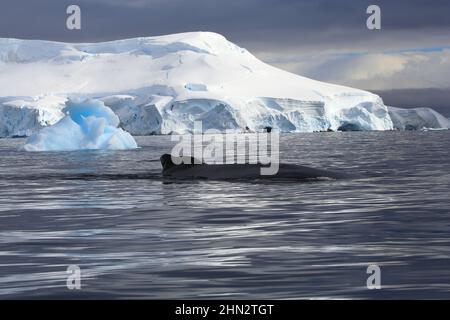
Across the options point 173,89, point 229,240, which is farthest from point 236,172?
point 173,89

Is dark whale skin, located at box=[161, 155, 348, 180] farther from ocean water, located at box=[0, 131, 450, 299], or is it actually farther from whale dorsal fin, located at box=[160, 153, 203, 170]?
ocean water, located at box=[0, 131, 450, 299]

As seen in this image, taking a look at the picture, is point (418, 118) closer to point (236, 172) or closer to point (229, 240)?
point (236, 172)

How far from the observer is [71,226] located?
45.8ft

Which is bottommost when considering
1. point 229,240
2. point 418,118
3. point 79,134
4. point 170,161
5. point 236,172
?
point 229,240

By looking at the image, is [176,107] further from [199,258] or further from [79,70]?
[199,258]

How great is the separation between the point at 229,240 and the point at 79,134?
4934 centimetres

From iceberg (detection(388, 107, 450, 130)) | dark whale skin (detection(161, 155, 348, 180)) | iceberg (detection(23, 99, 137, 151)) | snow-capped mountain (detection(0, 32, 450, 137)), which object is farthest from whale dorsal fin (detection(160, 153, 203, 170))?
iceberg (detection(388, 107, 450, 130))

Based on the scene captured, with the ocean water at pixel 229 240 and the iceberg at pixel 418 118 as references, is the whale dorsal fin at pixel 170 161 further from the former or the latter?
the iceberg at pixel 418 118

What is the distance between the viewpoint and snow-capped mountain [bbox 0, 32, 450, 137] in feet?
408

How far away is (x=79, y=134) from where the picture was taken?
60.1 meters

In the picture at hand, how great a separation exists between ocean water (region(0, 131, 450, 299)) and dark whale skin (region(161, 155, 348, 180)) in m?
1.64

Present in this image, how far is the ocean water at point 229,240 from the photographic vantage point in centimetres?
842
